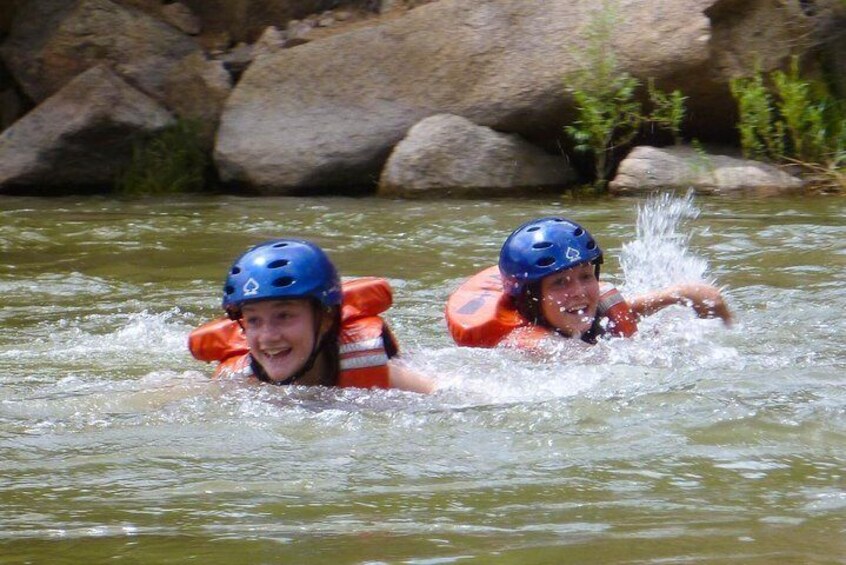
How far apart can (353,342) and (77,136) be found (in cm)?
854

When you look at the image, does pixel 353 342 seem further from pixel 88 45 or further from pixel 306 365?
pixel 88 45

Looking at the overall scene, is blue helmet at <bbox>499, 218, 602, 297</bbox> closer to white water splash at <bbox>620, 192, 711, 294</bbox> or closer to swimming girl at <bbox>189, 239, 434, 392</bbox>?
swimming girl at <bbox>189, 239, 434, 392</bbox>

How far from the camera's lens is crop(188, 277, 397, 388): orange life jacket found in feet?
17.2

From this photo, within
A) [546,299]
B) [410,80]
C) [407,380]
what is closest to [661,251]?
[546,299]

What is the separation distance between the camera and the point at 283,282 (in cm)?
501

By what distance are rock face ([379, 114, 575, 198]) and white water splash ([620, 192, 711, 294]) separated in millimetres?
1391

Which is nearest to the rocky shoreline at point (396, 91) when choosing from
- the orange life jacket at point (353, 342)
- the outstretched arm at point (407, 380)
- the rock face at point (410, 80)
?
the rock face at point (410, 80)

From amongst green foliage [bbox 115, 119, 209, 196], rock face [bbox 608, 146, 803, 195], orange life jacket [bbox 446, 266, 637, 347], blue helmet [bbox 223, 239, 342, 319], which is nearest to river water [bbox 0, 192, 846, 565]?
orange life jacket [bbox 446, 266, 637, 347]

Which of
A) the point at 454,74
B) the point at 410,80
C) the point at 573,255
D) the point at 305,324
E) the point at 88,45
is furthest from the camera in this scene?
the point at 88,45

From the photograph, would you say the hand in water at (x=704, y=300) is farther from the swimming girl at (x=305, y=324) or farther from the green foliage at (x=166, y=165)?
the green foliage at (x=166, y=165)

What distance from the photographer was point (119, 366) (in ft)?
20.3

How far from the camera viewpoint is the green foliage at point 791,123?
11344 millimetres

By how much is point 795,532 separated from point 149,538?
1508 millimetres

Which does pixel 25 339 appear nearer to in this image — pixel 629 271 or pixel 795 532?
pixel 629 271
